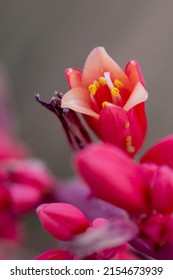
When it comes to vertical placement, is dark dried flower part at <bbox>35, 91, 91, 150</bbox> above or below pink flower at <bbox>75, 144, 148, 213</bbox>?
above

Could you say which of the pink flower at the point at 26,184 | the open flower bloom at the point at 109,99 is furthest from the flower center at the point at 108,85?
the pink flower at the point at 26,184

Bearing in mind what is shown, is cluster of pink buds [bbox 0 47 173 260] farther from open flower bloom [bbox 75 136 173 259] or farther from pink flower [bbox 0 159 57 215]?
pink flower [bbox 0 159 57 215]

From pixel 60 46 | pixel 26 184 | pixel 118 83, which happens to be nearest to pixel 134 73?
pixel 118 83

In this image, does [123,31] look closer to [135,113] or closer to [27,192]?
[27,192]

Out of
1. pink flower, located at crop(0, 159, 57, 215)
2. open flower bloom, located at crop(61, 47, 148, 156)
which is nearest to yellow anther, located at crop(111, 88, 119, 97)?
open flower bloom, located at crop(61, 47, 148, 156)

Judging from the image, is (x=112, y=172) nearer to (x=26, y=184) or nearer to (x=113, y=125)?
(x=113, y=125)

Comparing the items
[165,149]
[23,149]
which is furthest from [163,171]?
[23,149]

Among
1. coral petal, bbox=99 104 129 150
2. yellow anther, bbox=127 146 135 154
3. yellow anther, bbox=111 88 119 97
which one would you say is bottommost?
yellow anther, bbox=127 146 135 154
